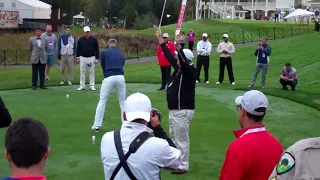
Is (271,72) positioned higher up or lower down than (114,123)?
higher up

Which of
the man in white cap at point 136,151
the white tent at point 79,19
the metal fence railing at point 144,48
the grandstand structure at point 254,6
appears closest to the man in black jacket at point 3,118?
the man in white cap at point 136,151

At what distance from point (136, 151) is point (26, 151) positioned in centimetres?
159

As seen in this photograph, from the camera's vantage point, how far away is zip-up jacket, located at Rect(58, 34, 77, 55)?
61.0 ft

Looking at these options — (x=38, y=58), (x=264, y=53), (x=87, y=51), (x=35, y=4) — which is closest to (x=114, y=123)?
(x=87, y=51)

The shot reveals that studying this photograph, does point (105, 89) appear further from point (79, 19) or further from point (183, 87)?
point (79, 19)

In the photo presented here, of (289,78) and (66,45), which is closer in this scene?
(66,45)

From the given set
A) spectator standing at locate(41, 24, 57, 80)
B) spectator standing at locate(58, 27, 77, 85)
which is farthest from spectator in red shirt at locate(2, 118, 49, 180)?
spectator standing at locate(41, 24, 57, 80)

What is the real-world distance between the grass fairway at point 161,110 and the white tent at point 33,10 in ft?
131

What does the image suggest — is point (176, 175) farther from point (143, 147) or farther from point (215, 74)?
point (215, 74)

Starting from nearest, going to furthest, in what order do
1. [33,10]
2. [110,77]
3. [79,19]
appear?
[110,77] < [33,10] < [79,19]

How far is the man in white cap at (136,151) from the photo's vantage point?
455 cm

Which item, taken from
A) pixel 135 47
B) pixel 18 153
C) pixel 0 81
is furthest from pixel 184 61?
pixel 135 47

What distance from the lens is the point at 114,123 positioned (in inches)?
A: 480

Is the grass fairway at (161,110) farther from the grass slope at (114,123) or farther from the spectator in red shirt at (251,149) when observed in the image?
the spectator in red shirt at (251,149)
